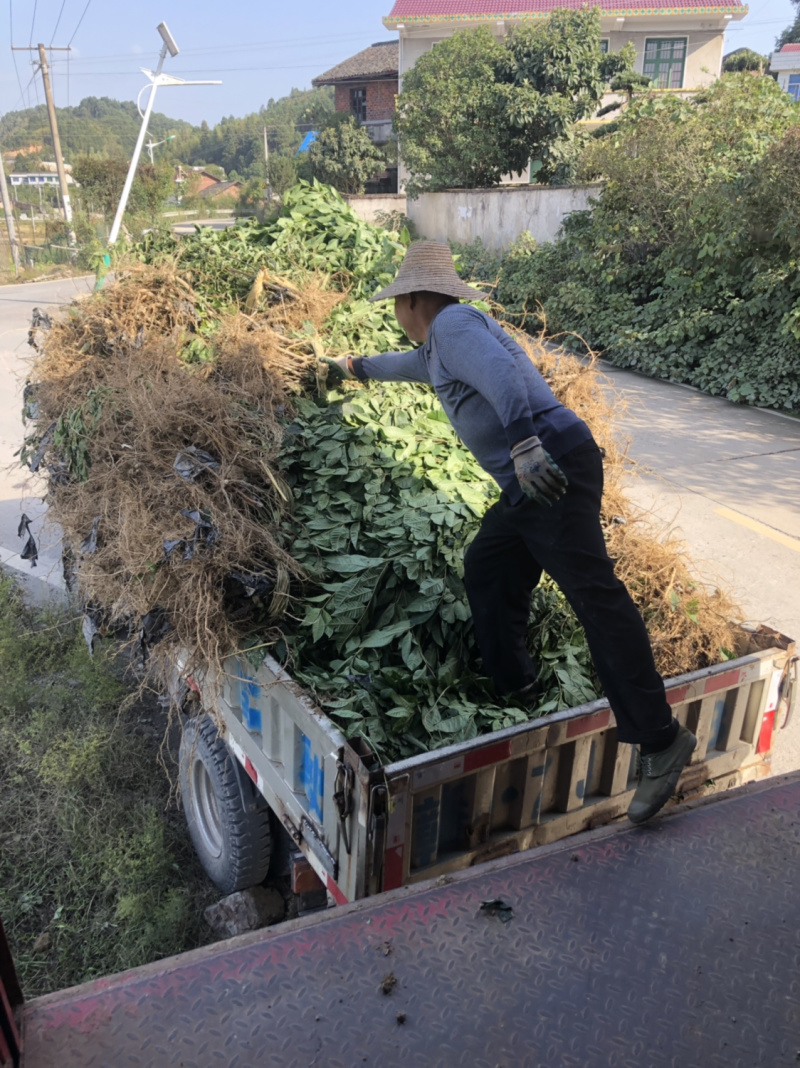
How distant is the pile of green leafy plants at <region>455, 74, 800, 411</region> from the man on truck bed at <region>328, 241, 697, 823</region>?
7.63 m

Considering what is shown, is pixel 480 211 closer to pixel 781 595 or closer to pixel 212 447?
pixel 781 595

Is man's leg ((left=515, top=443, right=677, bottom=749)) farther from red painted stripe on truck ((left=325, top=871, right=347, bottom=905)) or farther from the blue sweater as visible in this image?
red painted stripe on truck ((left=325, top=871, right=347, bottom=905))

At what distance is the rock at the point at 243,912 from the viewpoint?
303 centimetres

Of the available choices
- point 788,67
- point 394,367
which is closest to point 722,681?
point 394,367

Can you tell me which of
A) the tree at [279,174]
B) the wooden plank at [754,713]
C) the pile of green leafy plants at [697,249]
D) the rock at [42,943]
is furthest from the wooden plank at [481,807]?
the tree at [279,174]

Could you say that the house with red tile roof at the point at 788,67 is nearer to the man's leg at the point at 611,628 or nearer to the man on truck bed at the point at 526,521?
the man on truck bed at the point at 526,521

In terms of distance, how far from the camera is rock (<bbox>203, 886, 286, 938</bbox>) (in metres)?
3.03

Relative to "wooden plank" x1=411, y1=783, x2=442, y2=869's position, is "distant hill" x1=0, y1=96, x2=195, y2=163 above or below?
above

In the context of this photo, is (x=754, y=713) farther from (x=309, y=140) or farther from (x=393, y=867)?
(x=309, y=140)

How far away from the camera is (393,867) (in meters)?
2.16

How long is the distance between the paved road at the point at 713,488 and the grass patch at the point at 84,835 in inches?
28.9

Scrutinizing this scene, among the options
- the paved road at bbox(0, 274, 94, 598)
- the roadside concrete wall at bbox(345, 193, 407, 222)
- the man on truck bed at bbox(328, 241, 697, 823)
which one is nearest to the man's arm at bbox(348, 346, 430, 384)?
the man on truck bed at bbox(328, 241, 697, 823)

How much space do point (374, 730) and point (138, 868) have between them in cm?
148

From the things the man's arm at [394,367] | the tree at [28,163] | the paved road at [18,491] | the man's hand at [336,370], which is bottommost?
the paved road at [18,491]
